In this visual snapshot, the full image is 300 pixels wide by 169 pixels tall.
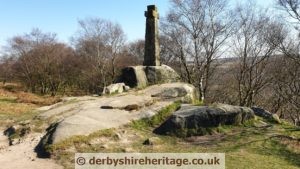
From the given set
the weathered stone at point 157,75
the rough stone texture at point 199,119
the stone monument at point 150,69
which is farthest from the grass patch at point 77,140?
the weathered stone at point 157,75

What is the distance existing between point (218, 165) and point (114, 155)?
3.17 m

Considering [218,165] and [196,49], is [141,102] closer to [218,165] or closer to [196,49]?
[218,165]

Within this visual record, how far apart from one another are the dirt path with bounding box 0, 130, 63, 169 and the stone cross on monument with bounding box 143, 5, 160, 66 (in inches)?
413

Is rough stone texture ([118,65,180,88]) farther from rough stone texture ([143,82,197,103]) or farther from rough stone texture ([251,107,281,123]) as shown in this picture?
rough stone texture ([251,107,281,123])

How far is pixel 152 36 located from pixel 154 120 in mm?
8568

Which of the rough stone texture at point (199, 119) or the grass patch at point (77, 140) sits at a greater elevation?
the rough stone texture at point (199, 119)

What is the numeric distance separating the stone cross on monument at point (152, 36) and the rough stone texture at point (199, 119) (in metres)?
7.96

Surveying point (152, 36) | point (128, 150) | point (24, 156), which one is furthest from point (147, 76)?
point (24, 156)

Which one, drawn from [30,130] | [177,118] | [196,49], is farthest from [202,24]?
[30,130]

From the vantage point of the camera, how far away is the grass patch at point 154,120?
579 inches

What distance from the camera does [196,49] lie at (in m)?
31.3

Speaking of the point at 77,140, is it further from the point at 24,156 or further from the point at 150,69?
the point at 150,69

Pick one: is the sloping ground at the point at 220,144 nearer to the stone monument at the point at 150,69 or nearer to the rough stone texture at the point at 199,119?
the rough stone texture at the point at 199,119

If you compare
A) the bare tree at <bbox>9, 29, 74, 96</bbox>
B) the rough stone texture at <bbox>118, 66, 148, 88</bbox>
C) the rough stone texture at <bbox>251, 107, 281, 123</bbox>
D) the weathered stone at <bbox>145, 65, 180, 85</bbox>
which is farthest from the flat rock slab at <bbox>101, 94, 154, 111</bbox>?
the bare tree at <bbox>9, 29, 74, 96</bbox>
